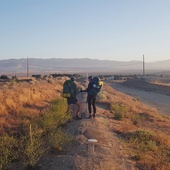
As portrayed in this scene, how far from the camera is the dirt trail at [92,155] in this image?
874cm

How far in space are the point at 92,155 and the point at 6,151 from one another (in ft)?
7.33

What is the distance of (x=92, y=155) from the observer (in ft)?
31.0

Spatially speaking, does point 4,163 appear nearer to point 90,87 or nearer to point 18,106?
point 90,87

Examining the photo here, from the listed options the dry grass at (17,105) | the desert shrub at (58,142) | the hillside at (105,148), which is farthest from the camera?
the dry grass at (17,105)

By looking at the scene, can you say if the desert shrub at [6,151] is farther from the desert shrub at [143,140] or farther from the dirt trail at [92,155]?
the desert shrub at [143,140]

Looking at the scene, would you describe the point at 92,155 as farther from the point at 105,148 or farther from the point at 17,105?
the point at 17,105

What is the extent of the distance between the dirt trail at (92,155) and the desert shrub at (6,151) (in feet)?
2.92

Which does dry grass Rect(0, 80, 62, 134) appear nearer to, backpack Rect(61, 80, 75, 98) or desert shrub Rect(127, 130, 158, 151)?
backpack Rect(61, 80, 75, 98)

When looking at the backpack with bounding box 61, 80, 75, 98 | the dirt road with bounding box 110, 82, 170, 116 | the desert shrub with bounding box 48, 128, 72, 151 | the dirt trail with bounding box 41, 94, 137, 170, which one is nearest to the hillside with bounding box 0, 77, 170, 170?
the dirt trail with bounding box 41, 94, 137, 170

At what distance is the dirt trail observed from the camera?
874 cm

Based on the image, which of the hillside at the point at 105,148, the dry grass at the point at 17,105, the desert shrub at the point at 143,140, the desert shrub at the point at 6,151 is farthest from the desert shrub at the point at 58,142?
the dry grass at the point at 17,105

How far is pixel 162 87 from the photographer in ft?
190

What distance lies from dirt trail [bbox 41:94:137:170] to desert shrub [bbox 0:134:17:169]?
0.89m

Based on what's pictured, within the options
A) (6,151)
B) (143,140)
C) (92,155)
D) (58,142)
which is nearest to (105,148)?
(92,155)
